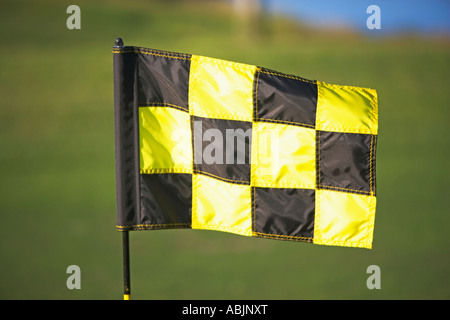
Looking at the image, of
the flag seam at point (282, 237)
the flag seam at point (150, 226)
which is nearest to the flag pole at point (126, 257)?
the flag seam at point (150, 226)

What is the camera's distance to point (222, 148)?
95.3 inches

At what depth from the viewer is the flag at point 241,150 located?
235 centimetres

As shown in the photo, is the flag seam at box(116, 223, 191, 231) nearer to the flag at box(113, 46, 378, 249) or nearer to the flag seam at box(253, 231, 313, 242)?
the flag at box(113, 46, 378, 249)

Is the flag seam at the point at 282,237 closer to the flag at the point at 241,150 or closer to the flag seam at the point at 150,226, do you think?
the flag at the point at 241,150

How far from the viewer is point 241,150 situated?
242 centimetres

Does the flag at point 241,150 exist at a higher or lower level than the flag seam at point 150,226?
higher

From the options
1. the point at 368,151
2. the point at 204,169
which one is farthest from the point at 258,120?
the point at 368,151

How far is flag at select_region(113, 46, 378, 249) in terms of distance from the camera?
2.35m

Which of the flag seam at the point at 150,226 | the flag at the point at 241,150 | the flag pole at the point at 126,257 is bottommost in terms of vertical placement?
the flag pole at the point at 126,257

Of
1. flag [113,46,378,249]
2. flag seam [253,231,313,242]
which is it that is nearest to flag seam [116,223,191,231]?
flag [113,46,378,249]

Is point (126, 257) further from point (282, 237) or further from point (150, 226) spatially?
point (282, 237)

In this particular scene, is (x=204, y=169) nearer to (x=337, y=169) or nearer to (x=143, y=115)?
(x=143, y=115)

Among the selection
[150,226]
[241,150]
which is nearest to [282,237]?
[241,150]

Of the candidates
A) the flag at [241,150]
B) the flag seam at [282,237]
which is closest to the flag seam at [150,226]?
the flag at [241,150]
